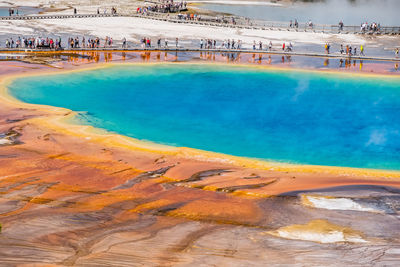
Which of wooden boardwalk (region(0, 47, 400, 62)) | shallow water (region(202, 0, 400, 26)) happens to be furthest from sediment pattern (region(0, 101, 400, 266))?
shallow water (region(202, 0, 400, 26))

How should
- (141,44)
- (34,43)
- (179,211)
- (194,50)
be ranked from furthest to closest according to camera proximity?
1. (141,44)
2. (194,50)
3. (34,43)
4. (179,211)

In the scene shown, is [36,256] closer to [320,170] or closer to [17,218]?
[17,218]

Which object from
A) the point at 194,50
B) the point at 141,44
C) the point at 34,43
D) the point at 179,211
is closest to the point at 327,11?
the point at 194,50

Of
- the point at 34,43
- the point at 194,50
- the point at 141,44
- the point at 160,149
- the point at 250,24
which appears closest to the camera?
the point at 160,149

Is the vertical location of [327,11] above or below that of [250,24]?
above

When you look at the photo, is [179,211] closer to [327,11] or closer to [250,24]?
[250,24]

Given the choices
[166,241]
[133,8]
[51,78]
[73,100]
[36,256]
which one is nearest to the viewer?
[36,256]

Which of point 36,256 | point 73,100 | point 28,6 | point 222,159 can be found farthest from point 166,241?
point 28,6
